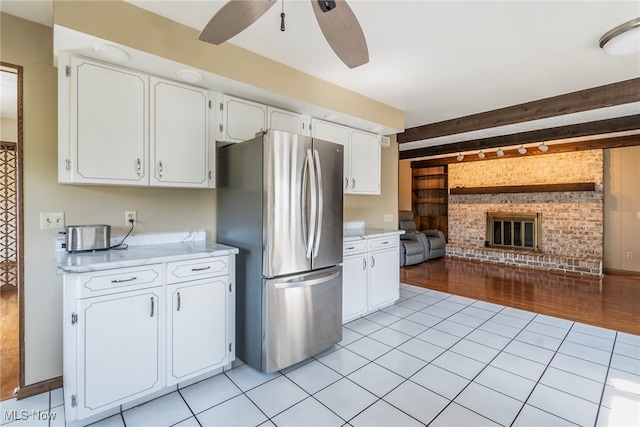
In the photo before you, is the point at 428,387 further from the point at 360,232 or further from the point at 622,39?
the point at 622,39

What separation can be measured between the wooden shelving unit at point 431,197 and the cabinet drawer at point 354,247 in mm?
5692

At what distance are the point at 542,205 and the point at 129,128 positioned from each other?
7.26 meters

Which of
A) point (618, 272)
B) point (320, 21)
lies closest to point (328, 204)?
point (320, 21)

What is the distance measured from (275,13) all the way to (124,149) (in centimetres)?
A: 133

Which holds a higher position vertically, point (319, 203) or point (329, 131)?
point (329, 131)

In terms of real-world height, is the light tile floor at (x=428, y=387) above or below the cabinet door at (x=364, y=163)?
below

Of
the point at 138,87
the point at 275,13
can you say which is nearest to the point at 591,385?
the point at 275,13

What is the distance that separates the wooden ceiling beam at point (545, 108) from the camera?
9.86ft

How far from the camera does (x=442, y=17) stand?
6.45 ft

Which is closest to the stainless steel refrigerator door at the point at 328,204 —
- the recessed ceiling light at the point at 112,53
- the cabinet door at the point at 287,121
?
the cabinet door at the point at 287,121

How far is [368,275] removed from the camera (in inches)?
130

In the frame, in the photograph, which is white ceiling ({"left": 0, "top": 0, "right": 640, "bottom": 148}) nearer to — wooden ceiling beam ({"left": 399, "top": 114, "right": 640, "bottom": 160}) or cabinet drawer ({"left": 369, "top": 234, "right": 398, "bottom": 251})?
wooden ceiling beam ({"left": 399, "top": 114, "right": 640, "bottom": 160})

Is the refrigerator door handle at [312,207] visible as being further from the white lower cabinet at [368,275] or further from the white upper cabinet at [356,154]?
the white upper cabinet at [356,154]

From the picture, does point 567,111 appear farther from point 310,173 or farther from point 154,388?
point 154,388
